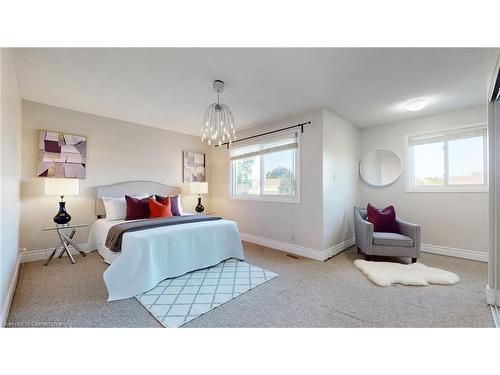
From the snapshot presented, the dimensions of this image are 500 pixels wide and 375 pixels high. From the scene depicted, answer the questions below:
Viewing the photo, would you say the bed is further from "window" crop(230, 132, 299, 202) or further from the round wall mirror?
the round wall mirror

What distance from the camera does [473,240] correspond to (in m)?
3.12

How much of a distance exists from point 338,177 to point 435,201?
164 centimetres

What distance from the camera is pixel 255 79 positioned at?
7.67 feet

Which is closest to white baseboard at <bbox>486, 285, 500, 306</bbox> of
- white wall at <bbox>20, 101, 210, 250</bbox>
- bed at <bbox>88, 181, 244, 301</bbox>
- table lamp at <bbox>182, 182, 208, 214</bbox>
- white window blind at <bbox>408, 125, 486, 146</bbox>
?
white window blind at <bbox>408, 125, 486, 146</bbox>

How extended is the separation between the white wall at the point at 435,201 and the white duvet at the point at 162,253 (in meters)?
3.03

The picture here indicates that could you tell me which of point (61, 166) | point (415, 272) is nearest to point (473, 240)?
point (415, 272)

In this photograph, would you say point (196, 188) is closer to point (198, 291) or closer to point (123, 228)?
point (123, 228)

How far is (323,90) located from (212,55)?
58.1 inches

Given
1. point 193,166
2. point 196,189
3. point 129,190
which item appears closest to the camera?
point 129,190

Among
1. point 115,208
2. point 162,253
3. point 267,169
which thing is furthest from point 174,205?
point 267,169

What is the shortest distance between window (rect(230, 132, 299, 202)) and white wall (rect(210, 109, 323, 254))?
0.15 metres

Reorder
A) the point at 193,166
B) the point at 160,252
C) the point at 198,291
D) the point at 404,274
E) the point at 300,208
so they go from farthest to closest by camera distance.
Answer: the point at 193,166, the point at 300,208, the point at 404,274, the point at 160,252, the point at 198,291

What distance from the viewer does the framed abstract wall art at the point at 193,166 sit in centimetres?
463
